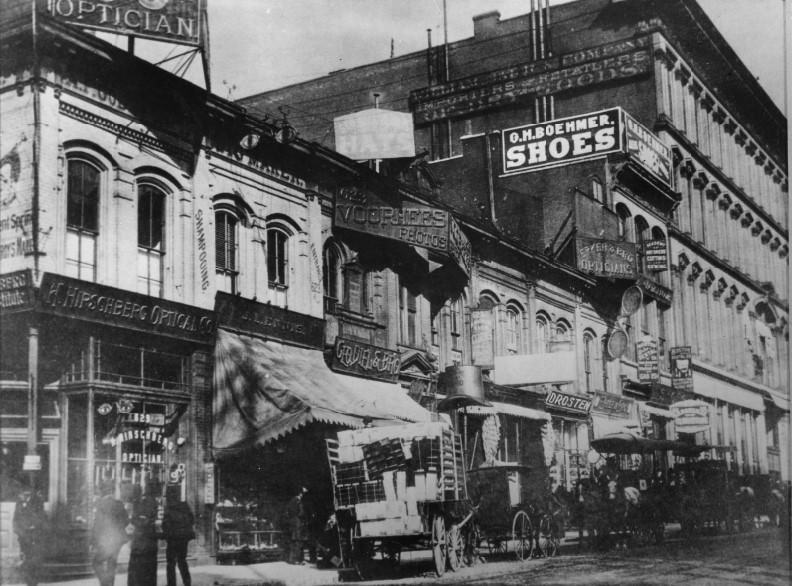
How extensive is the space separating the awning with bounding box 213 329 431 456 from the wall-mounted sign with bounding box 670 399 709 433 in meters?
16.5

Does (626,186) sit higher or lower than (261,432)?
higher

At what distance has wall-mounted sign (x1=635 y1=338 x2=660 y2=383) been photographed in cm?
3272

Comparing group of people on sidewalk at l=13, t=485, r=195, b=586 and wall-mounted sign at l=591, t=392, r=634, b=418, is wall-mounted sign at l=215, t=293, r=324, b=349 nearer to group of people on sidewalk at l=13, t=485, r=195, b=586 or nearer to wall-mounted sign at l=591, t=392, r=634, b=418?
group of people on sidewalk at l=13, t=485, r=195, b=586

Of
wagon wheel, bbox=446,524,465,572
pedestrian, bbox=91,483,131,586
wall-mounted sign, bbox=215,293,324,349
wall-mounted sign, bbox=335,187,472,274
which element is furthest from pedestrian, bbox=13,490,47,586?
wall-mounted sign, bbox=335,187,472,274

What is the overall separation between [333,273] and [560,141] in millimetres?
13735

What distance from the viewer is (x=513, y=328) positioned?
2778cm

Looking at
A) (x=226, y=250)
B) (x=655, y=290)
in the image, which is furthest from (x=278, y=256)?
(x=655, y=290)

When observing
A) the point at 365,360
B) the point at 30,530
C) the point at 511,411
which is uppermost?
the point at 365,360

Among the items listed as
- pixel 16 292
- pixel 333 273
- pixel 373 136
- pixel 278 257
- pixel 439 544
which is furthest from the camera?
pixel 373 136

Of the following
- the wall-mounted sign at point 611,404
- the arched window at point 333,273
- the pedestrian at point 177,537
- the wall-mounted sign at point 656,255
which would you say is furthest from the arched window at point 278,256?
the wall-mounted sign at point 656,255

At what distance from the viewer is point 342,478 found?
14953mm

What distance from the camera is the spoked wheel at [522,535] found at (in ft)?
58.0

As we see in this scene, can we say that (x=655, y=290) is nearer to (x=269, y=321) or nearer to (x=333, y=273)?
(x=333, y=273)

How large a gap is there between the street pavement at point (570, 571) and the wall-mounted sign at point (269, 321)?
4.45 m
